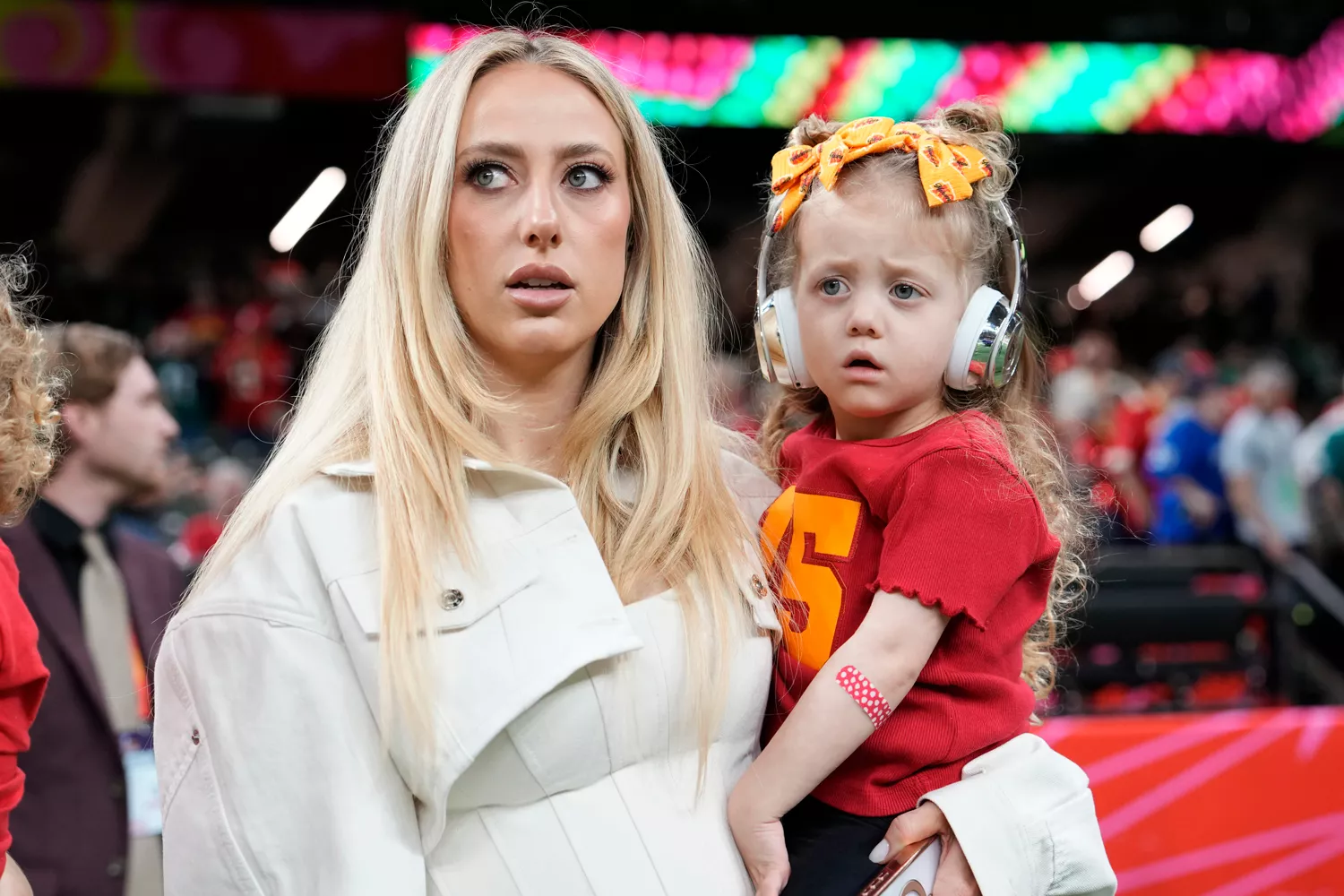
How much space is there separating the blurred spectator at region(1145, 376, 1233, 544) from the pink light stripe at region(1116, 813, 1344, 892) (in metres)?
4.95

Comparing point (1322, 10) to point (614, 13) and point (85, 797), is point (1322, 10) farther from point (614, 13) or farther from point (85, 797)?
point (85, 797)

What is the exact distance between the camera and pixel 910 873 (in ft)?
5.55

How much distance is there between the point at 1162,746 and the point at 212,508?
5.14m

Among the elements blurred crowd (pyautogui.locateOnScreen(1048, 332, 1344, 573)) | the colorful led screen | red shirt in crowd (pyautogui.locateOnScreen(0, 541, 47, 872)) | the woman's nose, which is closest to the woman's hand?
the woman's nose

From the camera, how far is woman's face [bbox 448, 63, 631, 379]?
1682mm

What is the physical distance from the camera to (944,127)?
1.96 m

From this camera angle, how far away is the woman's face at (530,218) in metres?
1.68

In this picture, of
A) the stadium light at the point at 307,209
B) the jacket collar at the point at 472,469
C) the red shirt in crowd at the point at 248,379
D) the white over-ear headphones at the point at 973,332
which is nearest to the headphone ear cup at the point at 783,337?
the white over-ear headphones at the point at 973,332

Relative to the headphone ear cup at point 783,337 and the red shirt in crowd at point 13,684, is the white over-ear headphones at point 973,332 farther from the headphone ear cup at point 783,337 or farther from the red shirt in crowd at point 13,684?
the red shirt in crowd at point 13,684

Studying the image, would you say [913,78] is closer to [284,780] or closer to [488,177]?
[488,177]

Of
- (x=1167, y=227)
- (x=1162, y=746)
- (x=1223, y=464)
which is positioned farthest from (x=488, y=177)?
(x=1167, y=227)

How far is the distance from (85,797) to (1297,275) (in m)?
17.2

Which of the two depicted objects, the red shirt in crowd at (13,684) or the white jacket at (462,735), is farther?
the red shirt in crowd at (13,684)

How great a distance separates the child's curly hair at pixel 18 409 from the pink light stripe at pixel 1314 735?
3118 mm
